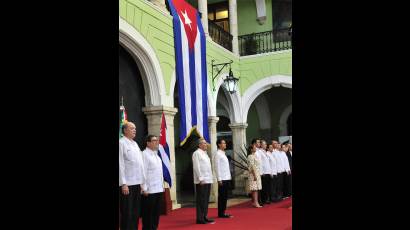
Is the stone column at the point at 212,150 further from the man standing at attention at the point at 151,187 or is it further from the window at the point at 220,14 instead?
the man standing at attention at the point at 151,187

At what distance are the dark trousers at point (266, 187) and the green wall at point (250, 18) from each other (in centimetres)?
612

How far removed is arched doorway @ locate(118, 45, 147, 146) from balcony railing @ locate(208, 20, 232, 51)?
4.25 meters

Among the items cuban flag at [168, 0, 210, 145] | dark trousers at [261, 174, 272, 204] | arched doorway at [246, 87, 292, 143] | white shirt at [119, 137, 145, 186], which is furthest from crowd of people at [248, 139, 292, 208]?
white shirt at [119, 137, 145, 186]

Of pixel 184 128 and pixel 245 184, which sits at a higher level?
pixel 184 128

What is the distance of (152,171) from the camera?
5.34 metres

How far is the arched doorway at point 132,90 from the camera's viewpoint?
25.7 ft

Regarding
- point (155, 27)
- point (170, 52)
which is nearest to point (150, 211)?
point (155, 27)

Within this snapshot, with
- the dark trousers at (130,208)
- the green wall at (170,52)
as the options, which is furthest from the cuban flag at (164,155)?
the dark trousers at (130,208)

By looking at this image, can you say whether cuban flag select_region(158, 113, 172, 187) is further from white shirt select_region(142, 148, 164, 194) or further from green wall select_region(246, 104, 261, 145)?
green wall select_region(246, 104, 261, 145)

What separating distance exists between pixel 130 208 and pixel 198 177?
83.8 inches
